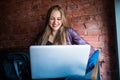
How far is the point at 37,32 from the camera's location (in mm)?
2330

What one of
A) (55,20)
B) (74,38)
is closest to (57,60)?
(74,38)

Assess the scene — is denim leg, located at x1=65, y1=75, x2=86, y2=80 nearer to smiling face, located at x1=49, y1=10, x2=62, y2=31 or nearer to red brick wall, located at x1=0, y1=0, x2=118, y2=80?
red brick wall, located at x1=0, y1=0, x2=118, y2=80

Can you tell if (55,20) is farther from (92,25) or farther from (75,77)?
(75,77)

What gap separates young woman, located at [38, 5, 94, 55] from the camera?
205cm

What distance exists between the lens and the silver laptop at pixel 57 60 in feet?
4.33

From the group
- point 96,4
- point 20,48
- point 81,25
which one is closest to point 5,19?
point 20,48

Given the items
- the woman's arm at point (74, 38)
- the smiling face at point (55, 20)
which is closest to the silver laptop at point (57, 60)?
the woman's arm at point (74, 38)

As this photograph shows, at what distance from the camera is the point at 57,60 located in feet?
4.38

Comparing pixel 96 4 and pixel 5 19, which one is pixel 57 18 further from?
pixel 5 19

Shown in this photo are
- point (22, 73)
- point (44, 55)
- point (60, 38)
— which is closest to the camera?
point (44, 55)

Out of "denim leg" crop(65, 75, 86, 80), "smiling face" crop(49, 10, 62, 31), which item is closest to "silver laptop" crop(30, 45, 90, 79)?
"denim leg" crop(65, 75, 86, 80)

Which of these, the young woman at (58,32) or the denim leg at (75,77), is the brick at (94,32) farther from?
the denim leg at (75,77)

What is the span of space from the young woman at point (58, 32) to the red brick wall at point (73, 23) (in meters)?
0.10

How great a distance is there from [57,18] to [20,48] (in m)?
0.67
